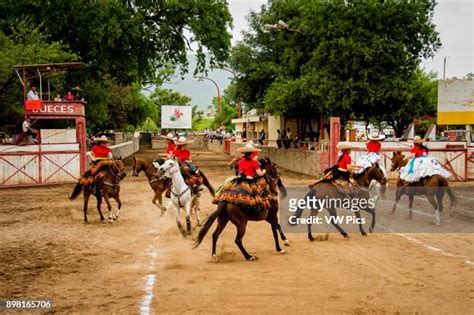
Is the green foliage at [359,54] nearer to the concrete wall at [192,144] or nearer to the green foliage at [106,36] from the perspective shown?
the green foliage at [106,36]

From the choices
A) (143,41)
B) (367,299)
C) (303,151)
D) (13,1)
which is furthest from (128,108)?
(367,299)

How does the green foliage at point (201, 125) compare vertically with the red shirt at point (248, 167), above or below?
below

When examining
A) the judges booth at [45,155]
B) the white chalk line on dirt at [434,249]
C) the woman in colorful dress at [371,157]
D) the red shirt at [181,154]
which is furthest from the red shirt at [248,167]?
the judges booth at [45,155]

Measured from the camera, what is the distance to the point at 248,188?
36.0 ft

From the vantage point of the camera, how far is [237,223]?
1077cm

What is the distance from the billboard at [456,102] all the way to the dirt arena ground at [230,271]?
19320mm

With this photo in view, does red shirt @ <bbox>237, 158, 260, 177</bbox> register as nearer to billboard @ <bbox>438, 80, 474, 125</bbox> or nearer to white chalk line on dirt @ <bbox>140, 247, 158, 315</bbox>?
white chalk line on dirt @ <bbox>140, 247, 158, 315</bbox>

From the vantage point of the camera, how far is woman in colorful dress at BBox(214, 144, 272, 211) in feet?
35.4

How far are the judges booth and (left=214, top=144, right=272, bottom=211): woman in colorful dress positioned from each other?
1755cm

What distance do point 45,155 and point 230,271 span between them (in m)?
19.0

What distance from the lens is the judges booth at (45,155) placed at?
25.8 meters

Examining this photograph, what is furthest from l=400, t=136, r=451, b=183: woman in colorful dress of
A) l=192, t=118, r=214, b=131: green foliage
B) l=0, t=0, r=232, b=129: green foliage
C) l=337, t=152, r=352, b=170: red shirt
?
l=192, t=118, r=214, b=131: green foliage

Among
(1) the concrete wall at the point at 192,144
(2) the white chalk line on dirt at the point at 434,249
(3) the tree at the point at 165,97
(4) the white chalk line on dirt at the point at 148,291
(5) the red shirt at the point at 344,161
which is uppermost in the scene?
(3) the tree at the point at 165,97

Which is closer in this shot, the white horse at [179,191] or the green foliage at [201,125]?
the white horse at [179,191]
